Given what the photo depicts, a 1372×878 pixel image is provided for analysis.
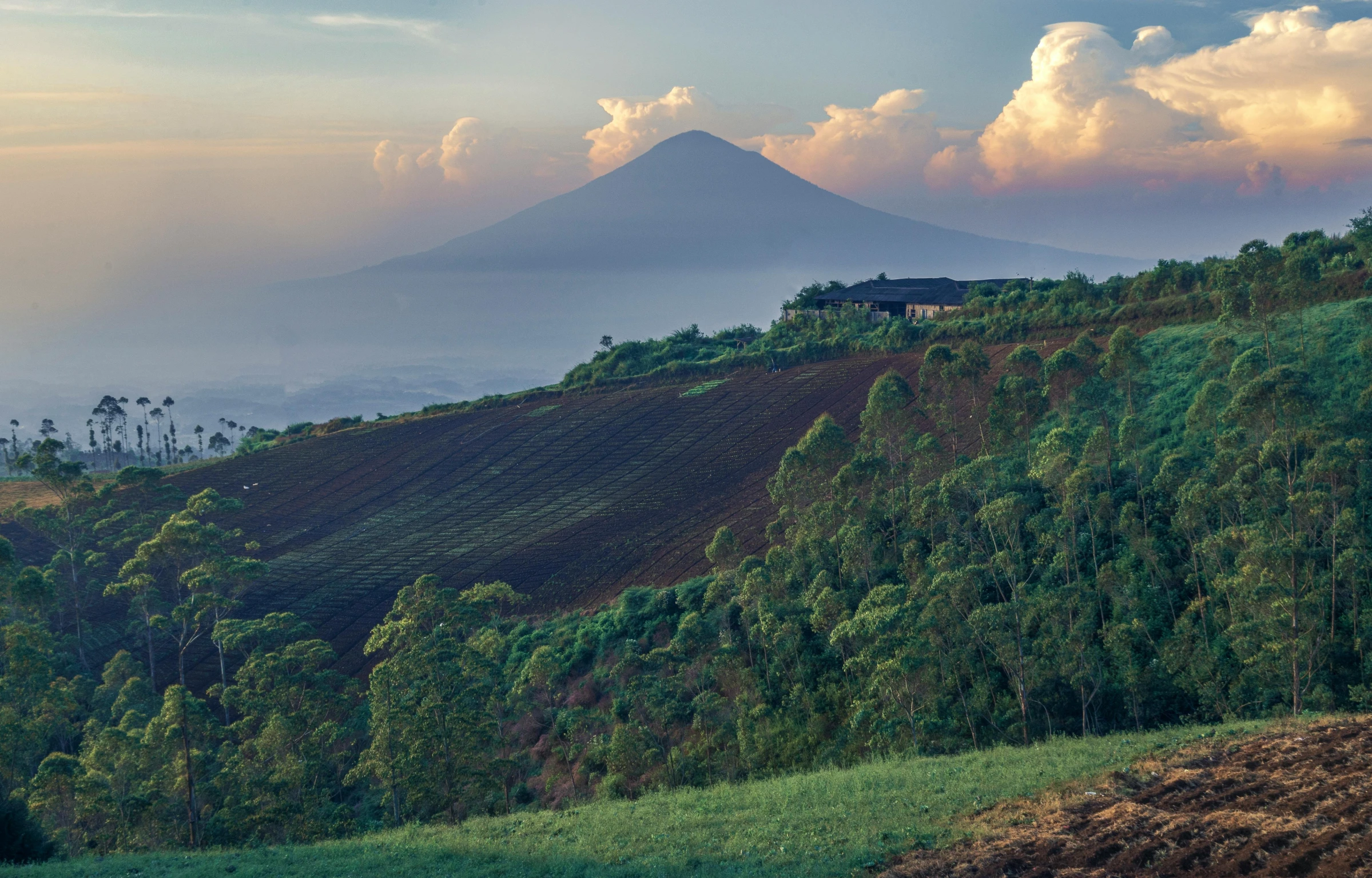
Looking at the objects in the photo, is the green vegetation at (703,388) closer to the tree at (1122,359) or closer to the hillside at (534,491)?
the hillside at (534,491)

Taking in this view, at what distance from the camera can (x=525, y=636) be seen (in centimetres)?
5284

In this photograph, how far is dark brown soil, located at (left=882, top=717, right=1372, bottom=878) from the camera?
620 inches

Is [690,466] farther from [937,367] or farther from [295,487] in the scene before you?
[295,487]

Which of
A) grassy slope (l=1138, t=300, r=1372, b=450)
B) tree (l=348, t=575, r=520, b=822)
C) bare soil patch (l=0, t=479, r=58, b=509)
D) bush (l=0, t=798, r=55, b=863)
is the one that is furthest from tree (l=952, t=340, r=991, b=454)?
bare soil patch (l=0, t=479, r=58, b=509)

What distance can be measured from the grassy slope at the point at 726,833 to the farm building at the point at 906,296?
74.2 m

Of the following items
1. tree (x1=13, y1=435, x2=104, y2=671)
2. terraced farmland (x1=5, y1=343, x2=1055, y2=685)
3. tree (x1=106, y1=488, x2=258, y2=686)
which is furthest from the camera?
Answer: tree (x1=13, y1=435, x2=104, y2=671)

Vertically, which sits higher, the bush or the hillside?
the hillside

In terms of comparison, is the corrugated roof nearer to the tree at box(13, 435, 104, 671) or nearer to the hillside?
the hillside

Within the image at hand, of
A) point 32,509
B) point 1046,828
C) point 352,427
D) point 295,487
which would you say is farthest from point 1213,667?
point 352,427

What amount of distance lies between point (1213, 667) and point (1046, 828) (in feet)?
57.1

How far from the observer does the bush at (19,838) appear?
85.9 feet

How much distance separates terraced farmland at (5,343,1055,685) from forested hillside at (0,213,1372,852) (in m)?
5.90

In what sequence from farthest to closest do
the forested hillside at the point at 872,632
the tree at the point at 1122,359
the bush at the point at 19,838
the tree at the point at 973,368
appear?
1. the tree at the point at 973,368
2. the tree at the point at 1122,359
3. the forested hillside at the point at 872,632
4. the bush at the point at 19,838

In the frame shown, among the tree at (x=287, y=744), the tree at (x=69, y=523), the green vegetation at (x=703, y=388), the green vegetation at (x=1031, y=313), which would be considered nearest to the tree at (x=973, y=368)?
the green vegetation at (x=1031, y=313)
